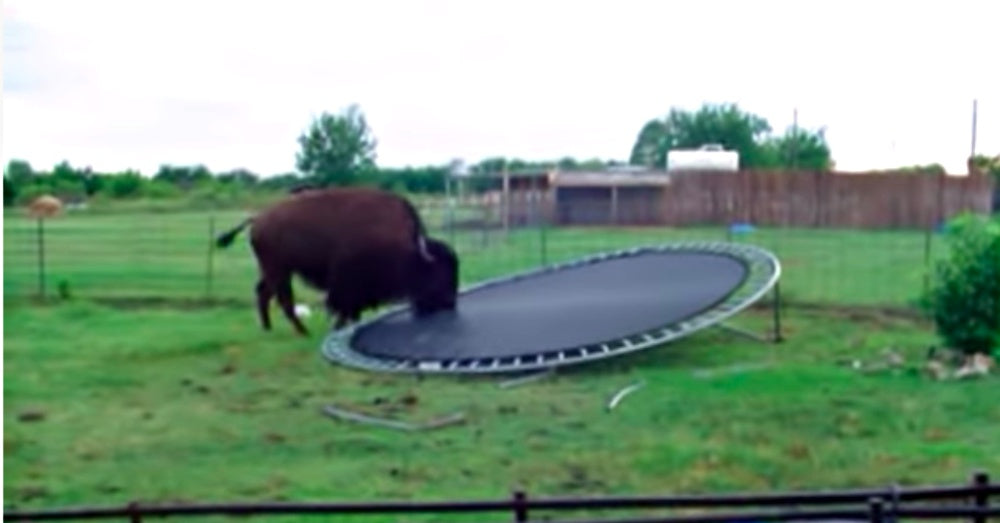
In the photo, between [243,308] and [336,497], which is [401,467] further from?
[243,308]

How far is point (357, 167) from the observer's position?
24172 mm

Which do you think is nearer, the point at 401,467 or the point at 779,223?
the point at 401,467

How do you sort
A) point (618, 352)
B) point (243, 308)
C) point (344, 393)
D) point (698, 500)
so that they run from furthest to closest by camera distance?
→ point (243, 308) < point (618, 352) < point (344, 393) < point (698, 500)

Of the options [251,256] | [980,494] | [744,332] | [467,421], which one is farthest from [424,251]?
[251,256]

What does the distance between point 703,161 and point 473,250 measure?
5.07 metres

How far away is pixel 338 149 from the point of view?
24.0m

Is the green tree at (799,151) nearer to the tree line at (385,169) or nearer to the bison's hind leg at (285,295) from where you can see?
the tree line at (385,169)

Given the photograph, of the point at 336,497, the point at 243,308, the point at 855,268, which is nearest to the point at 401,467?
the point at 336,497

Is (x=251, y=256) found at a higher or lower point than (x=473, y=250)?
lower

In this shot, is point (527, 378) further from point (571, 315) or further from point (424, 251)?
point (424, 251)

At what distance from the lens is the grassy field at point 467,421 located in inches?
209

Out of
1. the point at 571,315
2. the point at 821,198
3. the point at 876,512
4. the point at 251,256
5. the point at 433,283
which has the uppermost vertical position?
the point at 821,198

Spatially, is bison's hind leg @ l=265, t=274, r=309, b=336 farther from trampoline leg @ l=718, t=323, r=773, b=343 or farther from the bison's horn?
trampoline leg @ l=718, t=323, r=773, b=343

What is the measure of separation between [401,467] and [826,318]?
680 cm
